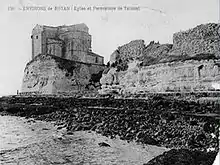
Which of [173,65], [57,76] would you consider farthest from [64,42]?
[173,65]

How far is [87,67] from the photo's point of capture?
47906 mm

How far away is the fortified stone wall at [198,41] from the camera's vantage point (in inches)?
899

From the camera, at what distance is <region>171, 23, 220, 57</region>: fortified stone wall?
22.8 meters

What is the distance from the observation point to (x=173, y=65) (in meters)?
23.6

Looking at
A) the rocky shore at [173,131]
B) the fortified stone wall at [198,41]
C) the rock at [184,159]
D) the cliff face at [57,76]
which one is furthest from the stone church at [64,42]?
the rock at [184,159]

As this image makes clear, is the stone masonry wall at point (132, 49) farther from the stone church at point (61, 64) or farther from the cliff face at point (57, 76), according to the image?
the cliff face at point (57, 76)

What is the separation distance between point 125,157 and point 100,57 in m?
52.8

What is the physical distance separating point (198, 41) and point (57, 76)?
82.5 feet

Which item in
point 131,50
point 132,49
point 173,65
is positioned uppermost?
point 132,49

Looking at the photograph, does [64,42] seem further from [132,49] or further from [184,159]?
[184,159]

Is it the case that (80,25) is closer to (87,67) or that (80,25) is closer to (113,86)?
(87,67)

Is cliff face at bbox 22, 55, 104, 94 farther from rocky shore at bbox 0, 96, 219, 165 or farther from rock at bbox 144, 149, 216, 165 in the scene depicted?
rock at bbox 144, 149, 216, 165

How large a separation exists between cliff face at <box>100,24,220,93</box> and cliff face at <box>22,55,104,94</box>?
13287mm

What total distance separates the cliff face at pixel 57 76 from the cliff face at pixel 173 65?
43.6 feet
